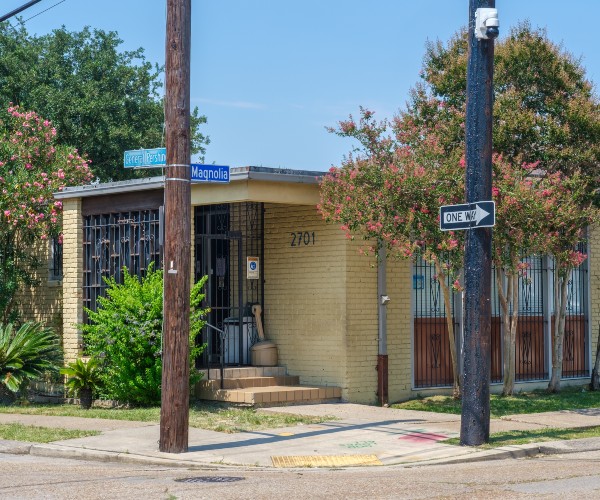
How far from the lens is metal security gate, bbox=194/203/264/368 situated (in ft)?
59.8

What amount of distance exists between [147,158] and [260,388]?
5.59 metres

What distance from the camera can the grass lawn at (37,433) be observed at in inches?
536

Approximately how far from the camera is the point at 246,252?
18.7m

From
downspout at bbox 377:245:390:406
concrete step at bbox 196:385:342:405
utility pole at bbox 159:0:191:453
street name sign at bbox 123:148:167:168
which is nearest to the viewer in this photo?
utility pole at bbox 159:0:191:453

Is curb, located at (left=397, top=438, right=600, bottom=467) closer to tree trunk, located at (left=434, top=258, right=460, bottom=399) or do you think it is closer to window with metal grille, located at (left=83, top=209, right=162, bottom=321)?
tree trunk, located at (left=434, top=258, right=460, bottom=399)

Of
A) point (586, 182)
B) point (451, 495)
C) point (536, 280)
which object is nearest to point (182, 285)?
point (451, 495)

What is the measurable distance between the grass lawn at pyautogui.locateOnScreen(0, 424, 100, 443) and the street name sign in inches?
146

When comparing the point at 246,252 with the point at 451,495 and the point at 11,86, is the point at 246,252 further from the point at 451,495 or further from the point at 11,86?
the point at 11,86

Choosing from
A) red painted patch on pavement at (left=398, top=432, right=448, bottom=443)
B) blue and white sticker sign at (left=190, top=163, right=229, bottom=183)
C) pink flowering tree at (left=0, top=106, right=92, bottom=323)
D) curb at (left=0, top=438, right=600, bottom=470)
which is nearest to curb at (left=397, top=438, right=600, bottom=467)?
curb at (left=0, top=438, right=600, bottom=470)

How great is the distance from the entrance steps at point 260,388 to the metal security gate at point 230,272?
0.75 metres

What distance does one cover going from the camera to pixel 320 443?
1312 cm

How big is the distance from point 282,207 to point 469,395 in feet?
22.1

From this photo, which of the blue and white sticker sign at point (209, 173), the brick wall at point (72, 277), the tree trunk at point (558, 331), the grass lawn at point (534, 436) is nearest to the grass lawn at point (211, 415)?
the brick wall at point (72, 277)

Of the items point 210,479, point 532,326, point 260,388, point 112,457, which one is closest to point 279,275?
point 260,388
